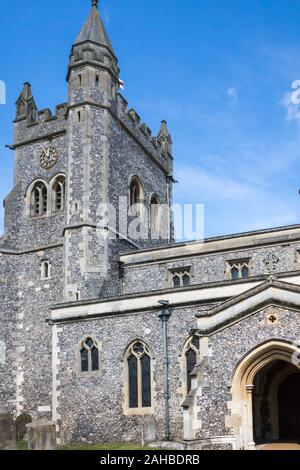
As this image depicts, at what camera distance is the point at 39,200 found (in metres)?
30.3

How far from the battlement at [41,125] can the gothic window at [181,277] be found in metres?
9.05

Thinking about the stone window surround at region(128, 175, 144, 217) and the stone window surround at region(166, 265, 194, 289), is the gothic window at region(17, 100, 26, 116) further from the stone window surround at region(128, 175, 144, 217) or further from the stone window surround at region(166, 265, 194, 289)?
the stone window surround at region(166, 265, 194, 289)

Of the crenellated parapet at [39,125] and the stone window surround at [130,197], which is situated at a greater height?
the crenellated parapet at [39,125]

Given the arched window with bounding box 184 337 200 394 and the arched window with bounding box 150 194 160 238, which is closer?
the arched window with bounding box 184 337 200 394

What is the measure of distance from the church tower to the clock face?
1.72 metres

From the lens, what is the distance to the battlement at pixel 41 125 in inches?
1204

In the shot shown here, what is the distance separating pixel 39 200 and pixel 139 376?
461 inches

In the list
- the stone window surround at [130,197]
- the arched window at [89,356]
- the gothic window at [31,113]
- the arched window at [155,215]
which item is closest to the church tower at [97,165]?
the stone window surround at [130,197]

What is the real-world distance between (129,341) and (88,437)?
3545mm

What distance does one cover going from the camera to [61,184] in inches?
1179

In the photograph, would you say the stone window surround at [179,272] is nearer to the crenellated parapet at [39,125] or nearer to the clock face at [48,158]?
the clock face at [48,158]

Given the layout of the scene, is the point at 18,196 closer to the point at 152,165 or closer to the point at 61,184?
the point at 61,184

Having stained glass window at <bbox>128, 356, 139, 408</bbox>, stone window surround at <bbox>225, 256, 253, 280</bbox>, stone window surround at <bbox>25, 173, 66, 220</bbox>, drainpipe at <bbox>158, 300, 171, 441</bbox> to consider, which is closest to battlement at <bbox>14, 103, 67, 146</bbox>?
stone window surround at <bbox>25, 173, 66, 220</bbox>

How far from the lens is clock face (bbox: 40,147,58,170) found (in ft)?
99.2
